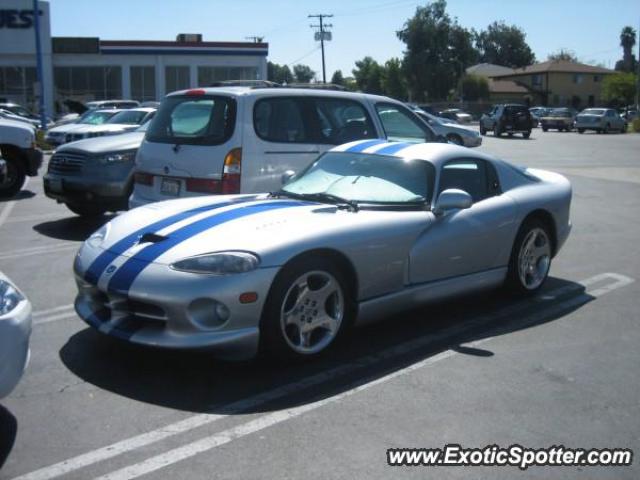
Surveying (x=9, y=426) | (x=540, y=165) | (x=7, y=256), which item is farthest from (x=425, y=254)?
(x=540, y=165)

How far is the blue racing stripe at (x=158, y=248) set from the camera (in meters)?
4.43

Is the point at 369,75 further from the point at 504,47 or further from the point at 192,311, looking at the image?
the point at 192,311

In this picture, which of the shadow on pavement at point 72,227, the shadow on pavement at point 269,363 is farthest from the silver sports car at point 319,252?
the shadow on pavement at point 72,227

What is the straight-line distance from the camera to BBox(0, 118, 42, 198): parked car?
42.6ft

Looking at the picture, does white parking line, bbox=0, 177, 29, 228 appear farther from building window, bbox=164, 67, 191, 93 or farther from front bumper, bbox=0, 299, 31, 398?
building window, bbox=164, 67, 191, 93

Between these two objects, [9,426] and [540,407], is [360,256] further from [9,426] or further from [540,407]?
[9,426]

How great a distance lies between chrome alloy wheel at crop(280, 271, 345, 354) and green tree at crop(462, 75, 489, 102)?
79379 mm

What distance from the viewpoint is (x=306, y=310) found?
15.4 ft

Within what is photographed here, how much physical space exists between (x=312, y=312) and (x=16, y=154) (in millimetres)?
10206

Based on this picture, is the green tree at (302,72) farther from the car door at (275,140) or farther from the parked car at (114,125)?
the car door at (275,140)

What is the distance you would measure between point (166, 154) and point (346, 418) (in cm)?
438

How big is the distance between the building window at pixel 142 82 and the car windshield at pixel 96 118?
28509 mm

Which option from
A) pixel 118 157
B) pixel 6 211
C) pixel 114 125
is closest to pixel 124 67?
pixel 114 125

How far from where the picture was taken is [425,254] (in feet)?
17.6
